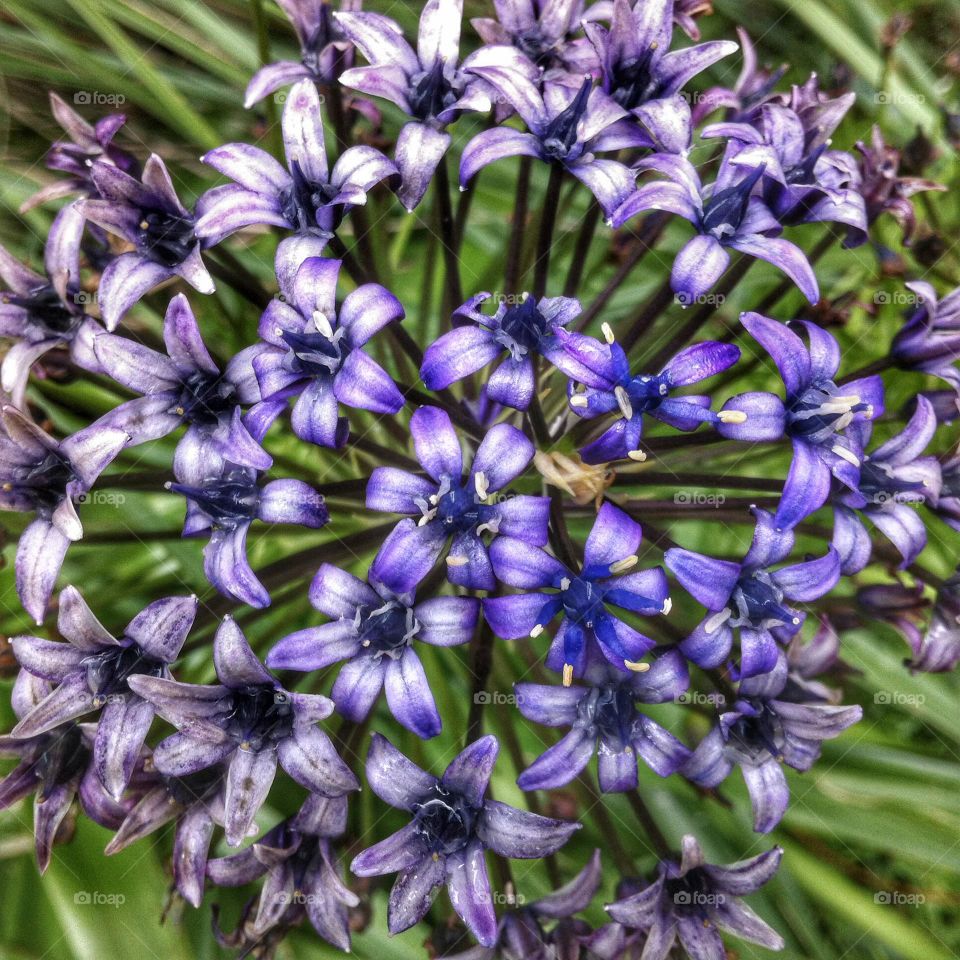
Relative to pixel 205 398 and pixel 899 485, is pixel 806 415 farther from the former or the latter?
pixel 205 398

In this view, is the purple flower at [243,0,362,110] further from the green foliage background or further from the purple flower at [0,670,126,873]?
the purple flower at [0,670,126,873]

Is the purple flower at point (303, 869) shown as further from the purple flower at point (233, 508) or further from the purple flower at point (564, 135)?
the purple flower at point (564, 135)

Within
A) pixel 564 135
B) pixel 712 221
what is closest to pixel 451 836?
pixel 712 221

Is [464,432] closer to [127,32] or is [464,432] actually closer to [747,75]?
[747,75]

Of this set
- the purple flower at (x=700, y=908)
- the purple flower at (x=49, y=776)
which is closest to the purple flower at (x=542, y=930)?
the purple flower at (x=700, y=908)

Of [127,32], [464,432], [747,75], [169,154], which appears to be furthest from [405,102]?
[127,32]
